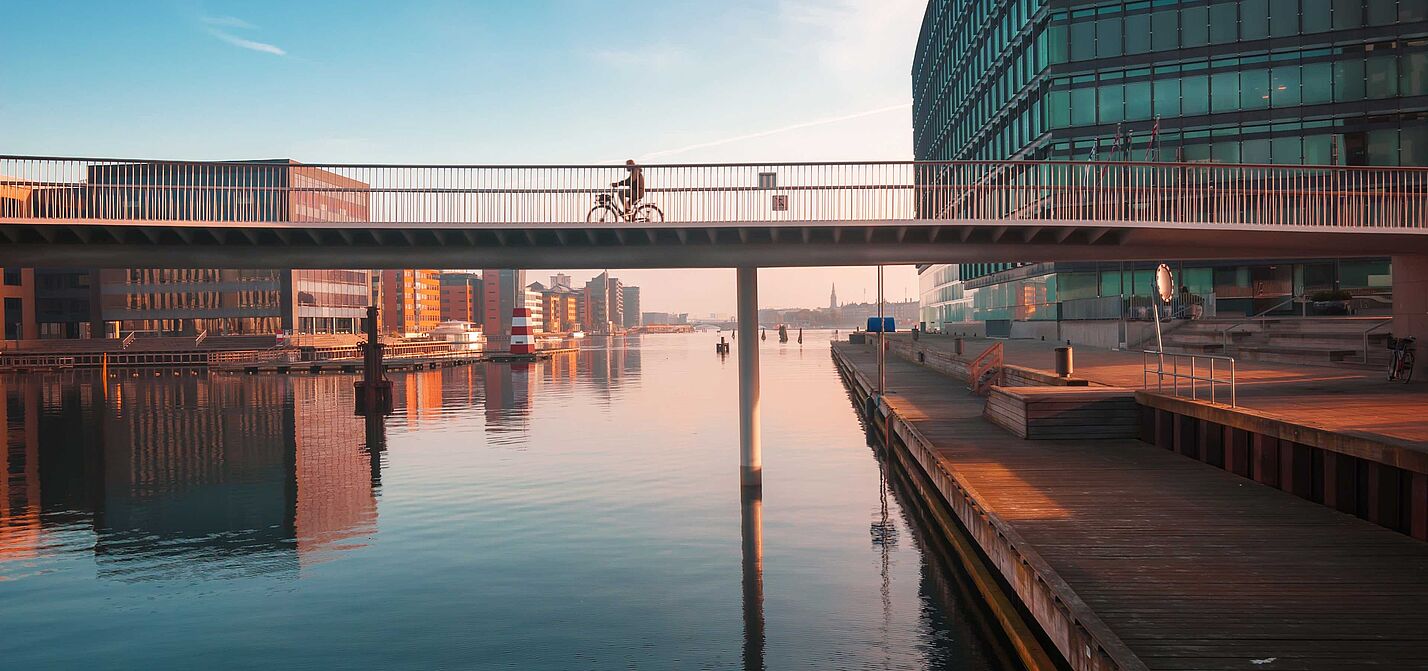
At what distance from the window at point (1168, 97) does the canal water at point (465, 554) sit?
32365 mm

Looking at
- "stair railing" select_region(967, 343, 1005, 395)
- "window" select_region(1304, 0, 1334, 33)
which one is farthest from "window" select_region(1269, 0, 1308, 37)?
"stair railing" select_region(967, 343, 1005, 395)

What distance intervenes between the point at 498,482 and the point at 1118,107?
4891cm

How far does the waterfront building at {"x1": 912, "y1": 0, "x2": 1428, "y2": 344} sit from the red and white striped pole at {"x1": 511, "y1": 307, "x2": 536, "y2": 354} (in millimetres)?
74370

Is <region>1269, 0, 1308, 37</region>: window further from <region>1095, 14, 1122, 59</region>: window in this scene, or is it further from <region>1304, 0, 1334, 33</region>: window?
<region>1095, 14, 1122, 59</region>: window

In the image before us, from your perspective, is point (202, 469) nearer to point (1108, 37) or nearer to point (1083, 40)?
point (1083, 40)

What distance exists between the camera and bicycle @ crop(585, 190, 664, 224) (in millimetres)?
24797

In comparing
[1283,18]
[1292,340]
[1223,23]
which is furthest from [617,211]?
[1283,18]

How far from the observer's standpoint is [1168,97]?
62.9m

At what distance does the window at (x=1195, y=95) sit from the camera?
203 ft

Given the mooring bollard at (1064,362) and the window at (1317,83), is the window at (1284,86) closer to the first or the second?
the window at (1317,83)

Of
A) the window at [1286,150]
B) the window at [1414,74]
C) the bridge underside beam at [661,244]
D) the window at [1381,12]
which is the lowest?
the bridge underside beam at [661,244]

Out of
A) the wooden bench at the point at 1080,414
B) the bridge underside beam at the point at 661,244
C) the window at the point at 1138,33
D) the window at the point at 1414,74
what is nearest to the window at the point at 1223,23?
the window at the point at 1138,33

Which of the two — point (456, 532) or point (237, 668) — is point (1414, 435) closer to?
point (237, 668)

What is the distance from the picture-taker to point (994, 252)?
2625 cm
